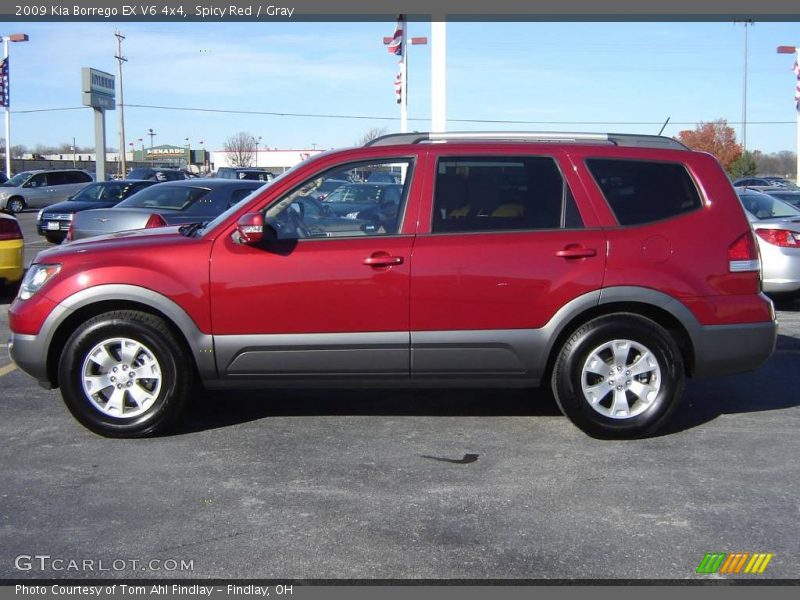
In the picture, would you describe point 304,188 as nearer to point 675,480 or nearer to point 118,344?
point 118,344

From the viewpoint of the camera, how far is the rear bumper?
532 cm

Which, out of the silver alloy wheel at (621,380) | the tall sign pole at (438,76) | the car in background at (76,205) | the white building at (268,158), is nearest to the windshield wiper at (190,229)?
the silver alloy wheel at (621,380)

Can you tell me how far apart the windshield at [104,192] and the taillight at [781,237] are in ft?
48.9

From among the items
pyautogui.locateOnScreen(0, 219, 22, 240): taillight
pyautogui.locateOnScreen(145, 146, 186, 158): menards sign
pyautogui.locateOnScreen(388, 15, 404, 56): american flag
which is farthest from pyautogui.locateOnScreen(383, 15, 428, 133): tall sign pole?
pyautogui.locateOnScreen(145, 146, 186, 158): menards sign

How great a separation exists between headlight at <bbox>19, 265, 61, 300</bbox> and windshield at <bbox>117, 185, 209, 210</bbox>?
19.8 feet

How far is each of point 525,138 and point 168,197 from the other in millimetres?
7314

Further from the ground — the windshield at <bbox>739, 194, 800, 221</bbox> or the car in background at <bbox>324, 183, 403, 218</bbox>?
the car in background at <bbox>324, 183, 403, 218</bbox>

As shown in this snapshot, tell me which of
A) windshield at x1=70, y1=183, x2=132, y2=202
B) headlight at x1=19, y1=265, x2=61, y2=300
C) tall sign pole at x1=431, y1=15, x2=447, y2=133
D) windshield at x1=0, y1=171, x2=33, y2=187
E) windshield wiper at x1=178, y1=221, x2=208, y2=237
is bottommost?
headlight at x1=19, y1=265, x2=61, y2=300

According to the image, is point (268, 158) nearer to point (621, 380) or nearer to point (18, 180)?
point (18, 180)

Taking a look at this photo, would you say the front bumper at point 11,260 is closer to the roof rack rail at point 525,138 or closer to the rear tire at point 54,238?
the roof rack rail at point 525,138

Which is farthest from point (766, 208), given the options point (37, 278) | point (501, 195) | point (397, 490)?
point (37, 278)

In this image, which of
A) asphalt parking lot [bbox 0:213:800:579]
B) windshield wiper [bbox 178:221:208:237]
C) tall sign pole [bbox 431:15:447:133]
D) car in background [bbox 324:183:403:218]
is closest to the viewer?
asphalt parking lot [bbox 0:213:800:579]

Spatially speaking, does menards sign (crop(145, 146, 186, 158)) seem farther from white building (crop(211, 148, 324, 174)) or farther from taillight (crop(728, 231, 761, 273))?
taillight (crop(728, 231, 761, 273))
